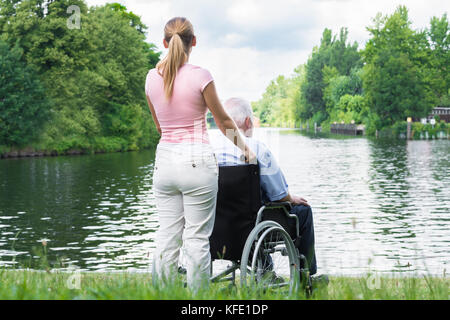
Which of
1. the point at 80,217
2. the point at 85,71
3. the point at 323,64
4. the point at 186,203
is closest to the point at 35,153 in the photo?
the point at 85,71

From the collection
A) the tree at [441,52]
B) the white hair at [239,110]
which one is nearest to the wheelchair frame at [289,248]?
the white hair at [239,110]

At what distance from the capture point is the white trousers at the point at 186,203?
3.62 meters

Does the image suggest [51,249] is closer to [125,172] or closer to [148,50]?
[125,172]

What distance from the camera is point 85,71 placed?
42.2 meters

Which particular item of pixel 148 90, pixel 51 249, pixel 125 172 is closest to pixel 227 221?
pixel 148 90

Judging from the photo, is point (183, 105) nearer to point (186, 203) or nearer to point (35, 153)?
point (186, 203)

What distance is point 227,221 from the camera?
4.23 metres

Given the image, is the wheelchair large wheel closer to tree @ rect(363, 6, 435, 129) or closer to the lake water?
the lake water

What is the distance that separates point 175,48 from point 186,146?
1.80ft

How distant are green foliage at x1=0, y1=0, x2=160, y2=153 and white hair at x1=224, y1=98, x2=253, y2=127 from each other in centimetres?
3734

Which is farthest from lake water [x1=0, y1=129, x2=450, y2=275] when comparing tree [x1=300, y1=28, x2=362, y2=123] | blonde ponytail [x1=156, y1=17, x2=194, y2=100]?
tree [x1=300, y1=28, x2=362, y2=123]

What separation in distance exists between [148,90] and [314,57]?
10508 cm

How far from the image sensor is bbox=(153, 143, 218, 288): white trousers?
3.62m

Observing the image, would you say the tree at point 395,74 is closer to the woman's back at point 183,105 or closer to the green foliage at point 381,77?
the green foliage at point 381,77
